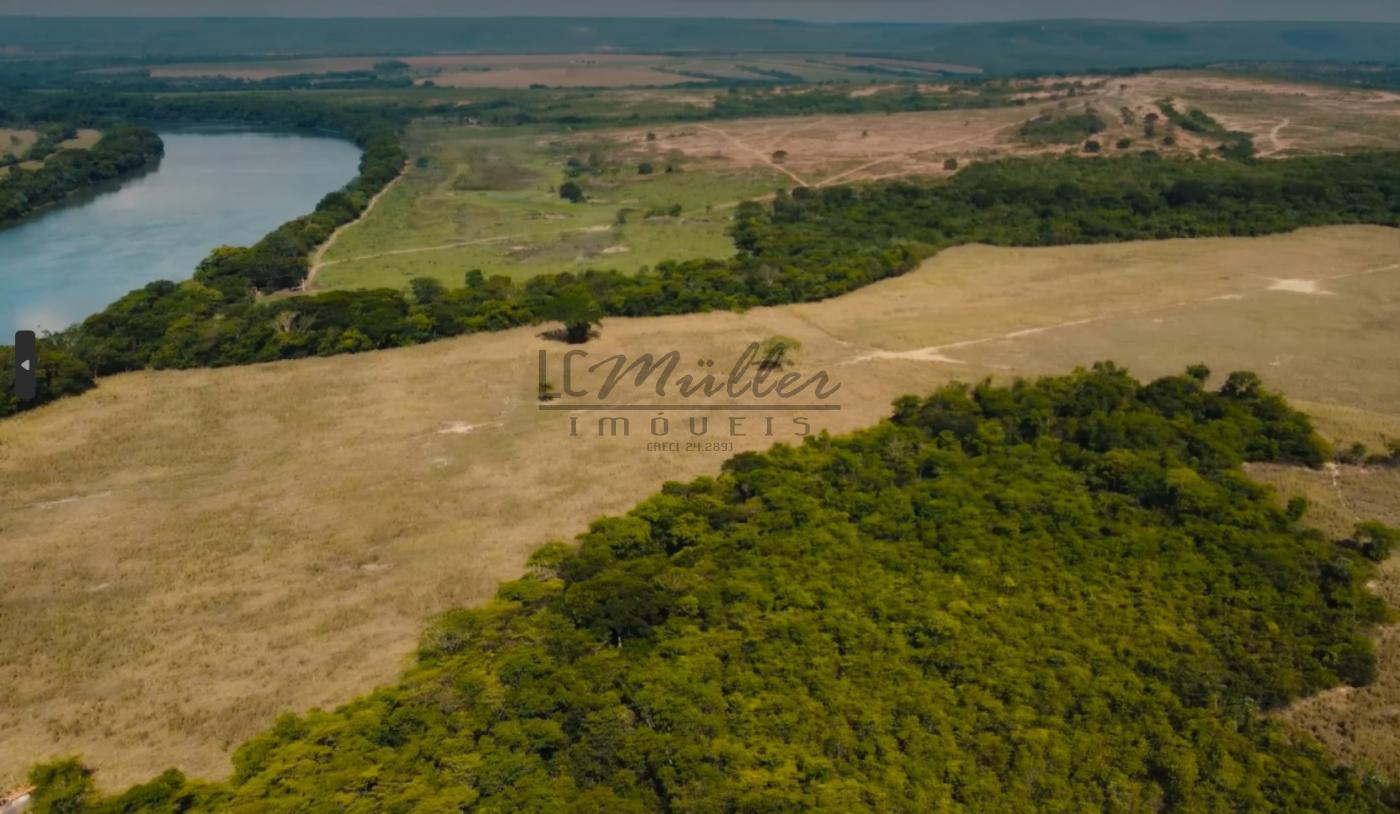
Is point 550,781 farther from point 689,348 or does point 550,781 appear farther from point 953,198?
point 953,198

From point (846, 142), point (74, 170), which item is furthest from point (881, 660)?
point (74, 170)

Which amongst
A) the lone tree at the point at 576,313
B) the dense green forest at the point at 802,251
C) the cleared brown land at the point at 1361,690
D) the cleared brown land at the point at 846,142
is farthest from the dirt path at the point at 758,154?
the cleared brown land at the point at 1361,690

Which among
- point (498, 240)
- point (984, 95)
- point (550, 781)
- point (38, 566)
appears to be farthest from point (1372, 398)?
point (984, 95)

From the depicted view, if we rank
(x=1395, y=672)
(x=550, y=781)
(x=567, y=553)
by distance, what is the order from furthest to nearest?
(x=567, y=553) → (x=1395, y=672) → (x=550, y=781)

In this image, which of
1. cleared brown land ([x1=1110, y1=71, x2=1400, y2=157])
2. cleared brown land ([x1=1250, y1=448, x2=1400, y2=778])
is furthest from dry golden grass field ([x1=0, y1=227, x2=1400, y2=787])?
cleared brown land ([x1=1110, y1=71, x2=1400, y2=157])

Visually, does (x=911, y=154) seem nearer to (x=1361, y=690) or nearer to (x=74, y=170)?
(x=1361, y=690)

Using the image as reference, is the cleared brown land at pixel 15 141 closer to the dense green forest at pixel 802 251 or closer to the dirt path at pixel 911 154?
the dense green forest at pixel 802 251

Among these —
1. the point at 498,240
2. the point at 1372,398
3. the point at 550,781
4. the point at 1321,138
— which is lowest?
the point at 550,781

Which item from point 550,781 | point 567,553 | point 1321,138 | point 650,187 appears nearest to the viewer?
point 550,781
